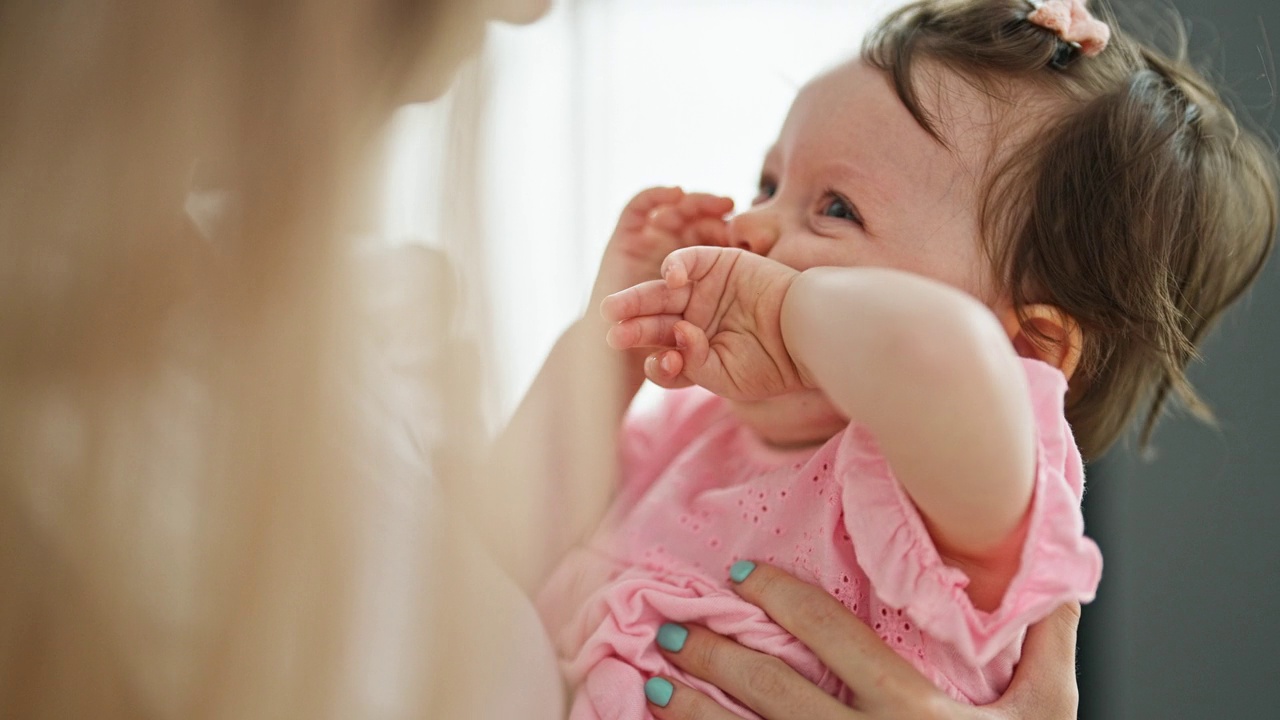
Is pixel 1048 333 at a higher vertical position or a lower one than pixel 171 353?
lower

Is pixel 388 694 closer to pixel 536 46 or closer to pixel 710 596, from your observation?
pixel 710 596

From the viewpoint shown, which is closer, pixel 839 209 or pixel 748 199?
pixel 839 209

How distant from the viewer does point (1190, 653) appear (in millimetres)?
1346

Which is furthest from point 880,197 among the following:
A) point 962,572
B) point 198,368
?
point 198,368

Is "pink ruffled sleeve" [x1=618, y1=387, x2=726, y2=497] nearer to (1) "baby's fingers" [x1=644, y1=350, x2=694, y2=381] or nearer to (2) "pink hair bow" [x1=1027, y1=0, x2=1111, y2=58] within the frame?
(1) "baby's fingers" [x1=644, y1=350, x2=694, y2=381]

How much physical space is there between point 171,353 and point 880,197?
1.93 feet

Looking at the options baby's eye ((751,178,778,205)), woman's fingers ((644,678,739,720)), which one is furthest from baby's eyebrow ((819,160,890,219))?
woman's fingers ((644,678,739,720))

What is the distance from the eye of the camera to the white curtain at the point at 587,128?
69 centimetres

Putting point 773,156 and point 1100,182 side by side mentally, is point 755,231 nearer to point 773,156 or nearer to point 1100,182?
point 773,156

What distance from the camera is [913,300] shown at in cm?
59

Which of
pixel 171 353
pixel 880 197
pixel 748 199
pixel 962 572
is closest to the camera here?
pixel 171 353

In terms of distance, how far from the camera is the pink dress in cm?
62

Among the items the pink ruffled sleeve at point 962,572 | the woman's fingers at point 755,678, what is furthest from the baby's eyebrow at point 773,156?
the woman's fingers at point 755,678

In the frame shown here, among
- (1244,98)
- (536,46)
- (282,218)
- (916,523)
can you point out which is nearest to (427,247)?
(282,218)
